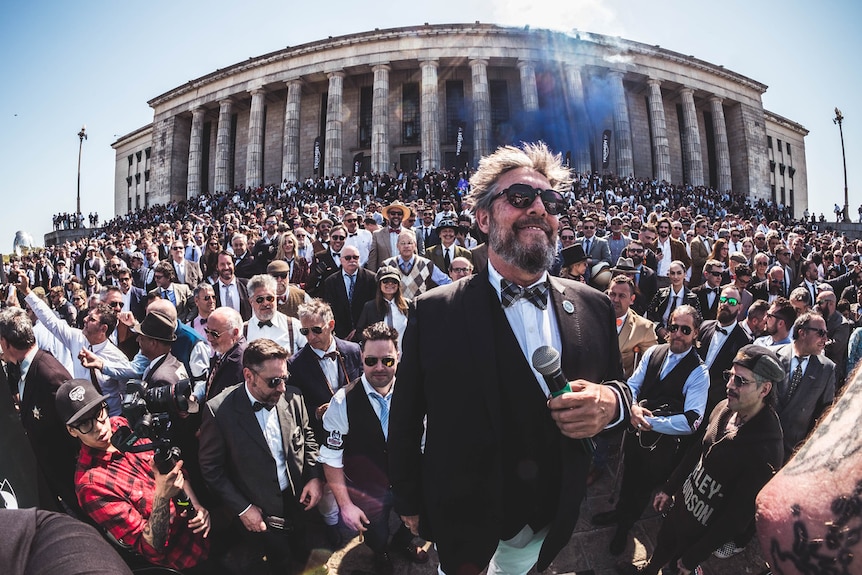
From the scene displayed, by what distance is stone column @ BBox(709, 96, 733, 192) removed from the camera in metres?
36.6

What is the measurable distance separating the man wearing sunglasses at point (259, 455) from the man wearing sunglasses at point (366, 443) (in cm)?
26

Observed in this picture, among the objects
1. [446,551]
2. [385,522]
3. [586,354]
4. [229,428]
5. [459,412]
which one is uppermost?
[586,354]

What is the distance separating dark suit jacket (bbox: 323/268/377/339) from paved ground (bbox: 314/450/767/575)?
2.85 metres

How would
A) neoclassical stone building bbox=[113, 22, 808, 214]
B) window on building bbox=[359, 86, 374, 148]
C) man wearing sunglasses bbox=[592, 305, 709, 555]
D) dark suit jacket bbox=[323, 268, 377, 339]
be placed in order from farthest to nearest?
window on building bbox=[359, 86, 374, 148]
neoclassical stone building bbox=[113, 22, 808, 214]
dark suit jacket bbox=[323, 268, 377, 339]
man wearing sunglasses bbox=[592, 305, 709, 555]

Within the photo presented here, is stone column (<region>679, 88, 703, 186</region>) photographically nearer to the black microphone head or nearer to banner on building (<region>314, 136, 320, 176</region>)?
banner on building (<region>314, 136, 320, 176</region>)

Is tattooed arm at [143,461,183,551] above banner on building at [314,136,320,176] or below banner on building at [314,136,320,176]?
below

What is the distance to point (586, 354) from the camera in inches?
75.1

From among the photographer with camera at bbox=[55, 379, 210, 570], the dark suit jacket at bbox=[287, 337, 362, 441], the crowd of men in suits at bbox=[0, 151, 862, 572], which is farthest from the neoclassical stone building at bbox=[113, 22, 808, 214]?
the photographer with camera at bbox=[55, 379, 210, 570]

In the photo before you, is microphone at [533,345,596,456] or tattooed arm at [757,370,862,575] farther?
microphone at [533,345,596,456]

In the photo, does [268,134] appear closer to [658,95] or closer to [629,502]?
[658,95]

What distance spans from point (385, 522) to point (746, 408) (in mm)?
2659

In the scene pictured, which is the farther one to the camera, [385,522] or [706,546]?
[385,522]

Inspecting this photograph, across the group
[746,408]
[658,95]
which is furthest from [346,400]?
[658,95]

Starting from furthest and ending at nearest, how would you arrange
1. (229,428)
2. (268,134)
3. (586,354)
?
(268,134)
(229,428)
(586,354)
